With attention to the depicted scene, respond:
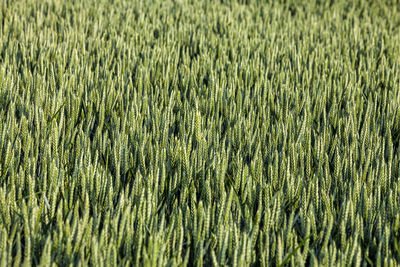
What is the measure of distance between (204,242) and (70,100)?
1.09 m

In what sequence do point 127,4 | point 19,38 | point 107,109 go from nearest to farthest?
point 107,109 < point 19,38 < point 127,4

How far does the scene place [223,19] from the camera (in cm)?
365

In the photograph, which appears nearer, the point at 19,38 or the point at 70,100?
the point at 70,100

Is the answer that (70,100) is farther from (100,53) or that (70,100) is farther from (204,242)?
(204,242)

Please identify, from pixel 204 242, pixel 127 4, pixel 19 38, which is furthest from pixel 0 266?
pixel 127 4

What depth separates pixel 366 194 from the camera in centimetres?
135

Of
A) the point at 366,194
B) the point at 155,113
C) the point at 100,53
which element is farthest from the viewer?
the point at 100,53

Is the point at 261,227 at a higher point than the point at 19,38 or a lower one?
lower

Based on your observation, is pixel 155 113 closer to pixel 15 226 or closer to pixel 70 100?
pixel 70 100

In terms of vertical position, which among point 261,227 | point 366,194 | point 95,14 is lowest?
point 261,227

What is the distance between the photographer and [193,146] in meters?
1.73

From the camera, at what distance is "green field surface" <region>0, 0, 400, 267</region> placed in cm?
118

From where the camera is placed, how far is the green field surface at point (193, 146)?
3.86ft

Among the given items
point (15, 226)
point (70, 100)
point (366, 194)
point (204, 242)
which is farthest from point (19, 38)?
point (366, 194)
